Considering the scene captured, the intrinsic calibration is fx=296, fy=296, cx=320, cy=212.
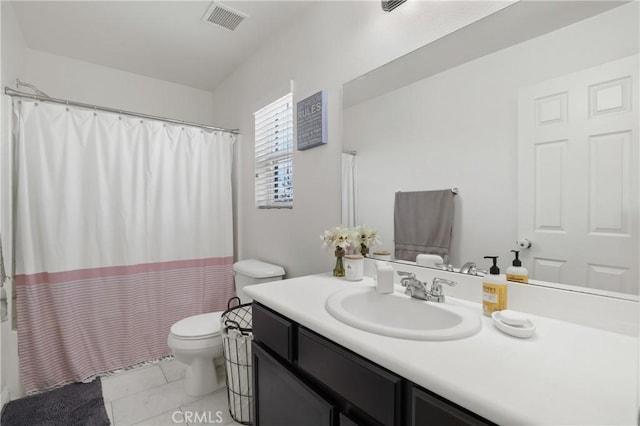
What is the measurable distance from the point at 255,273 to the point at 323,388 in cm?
120

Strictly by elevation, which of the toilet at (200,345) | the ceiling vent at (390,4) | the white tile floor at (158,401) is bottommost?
the white tile floor at (158,401)

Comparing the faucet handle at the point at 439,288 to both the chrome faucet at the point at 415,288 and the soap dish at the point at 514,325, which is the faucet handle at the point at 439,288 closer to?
the chrome faucet at the point at 415,288

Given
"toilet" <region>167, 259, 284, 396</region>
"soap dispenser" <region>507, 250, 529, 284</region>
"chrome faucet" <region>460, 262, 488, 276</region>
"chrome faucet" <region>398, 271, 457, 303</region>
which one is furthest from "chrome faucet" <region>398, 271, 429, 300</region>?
"toilet" <region>167, 259, 284, 396</region>

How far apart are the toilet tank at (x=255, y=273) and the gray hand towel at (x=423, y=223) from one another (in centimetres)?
92

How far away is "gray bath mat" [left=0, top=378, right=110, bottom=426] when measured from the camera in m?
1.60

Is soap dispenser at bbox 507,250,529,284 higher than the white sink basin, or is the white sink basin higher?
soap dispenser at bbox 507,250,529,284

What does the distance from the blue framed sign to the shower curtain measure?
101cm

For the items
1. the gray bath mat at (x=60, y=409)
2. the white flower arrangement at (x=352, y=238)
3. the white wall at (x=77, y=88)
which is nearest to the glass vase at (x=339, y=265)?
the white flower arrangement at (x=352, y=238)

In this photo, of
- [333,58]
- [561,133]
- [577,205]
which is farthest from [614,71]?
[333,58]

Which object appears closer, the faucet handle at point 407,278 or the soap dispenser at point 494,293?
the soap dispenser at point 494,293

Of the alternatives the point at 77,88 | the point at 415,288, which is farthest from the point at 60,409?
the point at 77,88

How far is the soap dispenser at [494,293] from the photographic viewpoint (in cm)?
96

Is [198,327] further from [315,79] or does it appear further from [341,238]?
[315,79]

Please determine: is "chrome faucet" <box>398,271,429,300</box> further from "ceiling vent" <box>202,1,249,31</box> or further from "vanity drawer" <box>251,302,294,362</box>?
"ceiling vent" <box>202,1,249,31</box>
